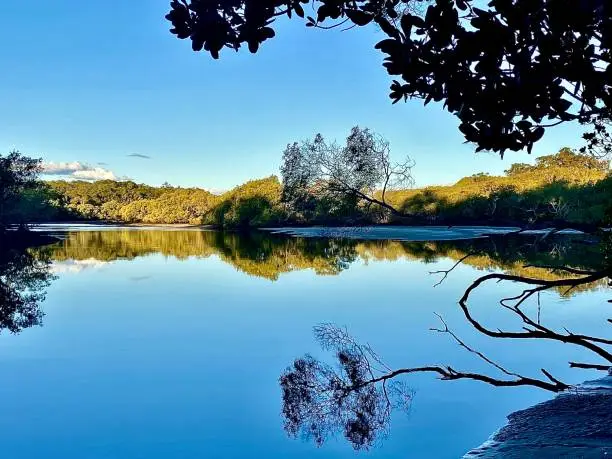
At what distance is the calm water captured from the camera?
252 inches

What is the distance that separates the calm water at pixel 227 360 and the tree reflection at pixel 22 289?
15.9 inches

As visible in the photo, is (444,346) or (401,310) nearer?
(444,346)

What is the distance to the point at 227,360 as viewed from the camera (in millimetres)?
9852

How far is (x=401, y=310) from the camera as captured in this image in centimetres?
1399

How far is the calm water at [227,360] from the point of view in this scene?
21.0 feet

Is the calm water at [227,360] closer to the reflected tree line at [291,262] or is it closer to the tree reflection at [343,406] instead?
the tree reflection at [343,406]

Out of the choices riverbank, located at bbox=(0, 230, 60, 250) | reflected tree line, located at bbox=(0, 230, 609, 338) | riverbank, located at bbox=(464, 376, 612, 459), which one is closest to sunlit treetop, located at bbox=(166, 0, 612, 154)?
riverbank, located at bbox=(464, 376, 612, 459)

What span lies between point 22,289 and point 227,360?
36.7ft

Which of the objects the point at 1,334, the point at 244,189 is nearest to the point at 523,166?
the point at 244,189

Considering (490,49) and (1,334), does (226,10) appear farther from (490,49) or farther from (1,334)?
(1,334)

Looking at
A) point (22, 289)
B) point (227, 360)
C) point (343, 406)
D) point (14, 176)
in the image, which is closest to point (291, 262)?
point (22, 289)

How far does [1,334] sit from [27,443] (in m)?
6.48

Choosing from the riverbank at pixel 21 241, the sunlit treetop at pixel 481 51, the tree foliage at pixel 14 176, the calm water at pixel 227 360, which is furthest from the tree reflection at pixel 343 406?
the tree foliage at pixel 14 176

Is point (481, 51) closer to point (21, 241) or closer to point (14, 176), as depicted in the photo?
point (21, 241)
